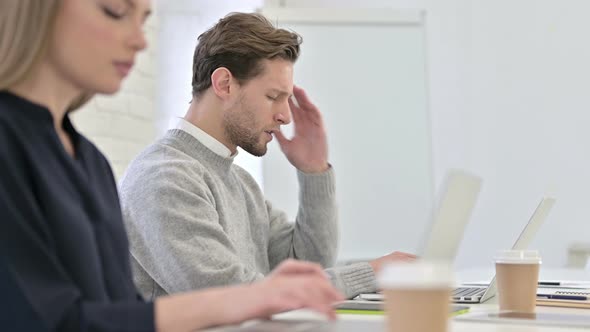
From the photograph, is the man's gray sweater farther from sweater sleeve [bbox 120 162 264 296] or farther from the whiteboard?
the whiteboard

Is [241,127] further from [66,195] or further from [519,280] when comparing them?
[66,195]

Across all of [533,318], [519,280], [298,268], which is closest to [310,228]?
[519,280]

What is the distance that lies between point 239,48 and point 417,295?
3.86 ft

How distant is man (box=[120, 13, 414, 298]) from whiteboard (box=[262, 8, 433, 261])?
1.59 meters

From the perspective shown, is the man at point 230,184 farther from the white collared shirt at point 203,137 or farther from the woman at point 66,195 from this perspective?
the woman at point 66,195

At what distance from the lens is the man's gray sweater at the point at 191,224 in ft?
4.68

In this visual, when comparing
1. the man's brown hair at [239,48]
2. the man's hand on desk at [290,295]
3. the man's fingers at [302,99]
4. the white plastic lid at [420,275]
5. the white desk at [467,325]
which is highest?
the man's brown hair at [239,48]

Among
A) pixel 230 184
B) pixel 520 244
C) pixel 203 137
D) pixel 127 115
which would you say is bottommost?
pixel 520 244

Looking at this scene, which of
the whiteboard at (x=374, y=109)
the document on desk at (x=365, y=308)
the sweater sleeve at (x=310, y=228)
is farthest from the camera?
the whiteboard at (x=374, y=109)

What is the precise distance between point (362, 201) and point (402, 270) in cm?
292

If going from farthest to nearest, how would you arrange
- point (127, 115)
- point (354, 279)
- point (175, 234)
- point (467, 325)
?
point (127, 115)
point (354, 279)
point (175, 234)
point (467, 325)

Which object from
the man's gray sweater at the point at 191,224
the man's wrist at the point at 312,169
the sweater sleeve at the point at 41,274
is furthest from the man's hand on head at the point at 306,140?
the sweater sleeve at the point at 41,274

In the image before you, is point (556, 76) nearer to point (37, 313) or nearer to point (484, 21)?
point (484, 21)

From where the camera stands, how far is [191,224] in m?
1.44
